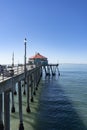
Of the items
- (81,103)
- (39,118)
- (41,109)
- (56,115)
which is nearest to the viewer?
(39,118)

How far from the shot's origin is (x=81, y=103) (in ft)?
107

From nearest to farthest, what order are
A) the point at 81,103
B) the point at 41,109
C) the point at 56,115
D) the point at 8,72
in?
the point at 8,72 < the point at 56,115 < the point at 41,109 < the point at 81,103

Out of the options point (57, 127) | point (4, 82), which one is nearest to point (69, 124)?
point (57, 127)

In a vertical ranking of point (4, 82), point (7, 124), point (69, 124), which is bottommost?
point (69, 124)

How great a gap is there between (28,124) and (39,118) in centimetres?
217

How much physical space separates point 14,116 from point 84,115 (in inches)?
290

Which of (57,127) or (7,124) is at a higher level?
(7,124)

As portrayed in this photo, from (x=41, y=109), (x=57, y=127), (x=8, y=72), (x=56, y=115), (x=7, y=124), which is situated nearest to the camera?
(x=7, y=124)

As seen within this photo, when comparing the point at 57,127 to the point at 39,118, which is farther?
the point at 39,118

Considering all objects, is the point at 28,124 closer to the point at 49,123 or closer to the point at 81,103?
the point at 49,123

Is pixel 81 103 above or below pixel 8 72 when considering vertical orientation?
below

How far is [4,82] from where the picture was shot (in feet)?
49.5

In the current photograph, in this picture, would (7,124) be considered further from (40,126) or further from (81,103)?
(81,103)

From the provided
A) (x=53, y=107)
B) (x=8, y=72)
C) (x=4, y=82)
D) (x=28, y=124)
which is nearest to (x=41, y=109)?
(x=53, y=107)
